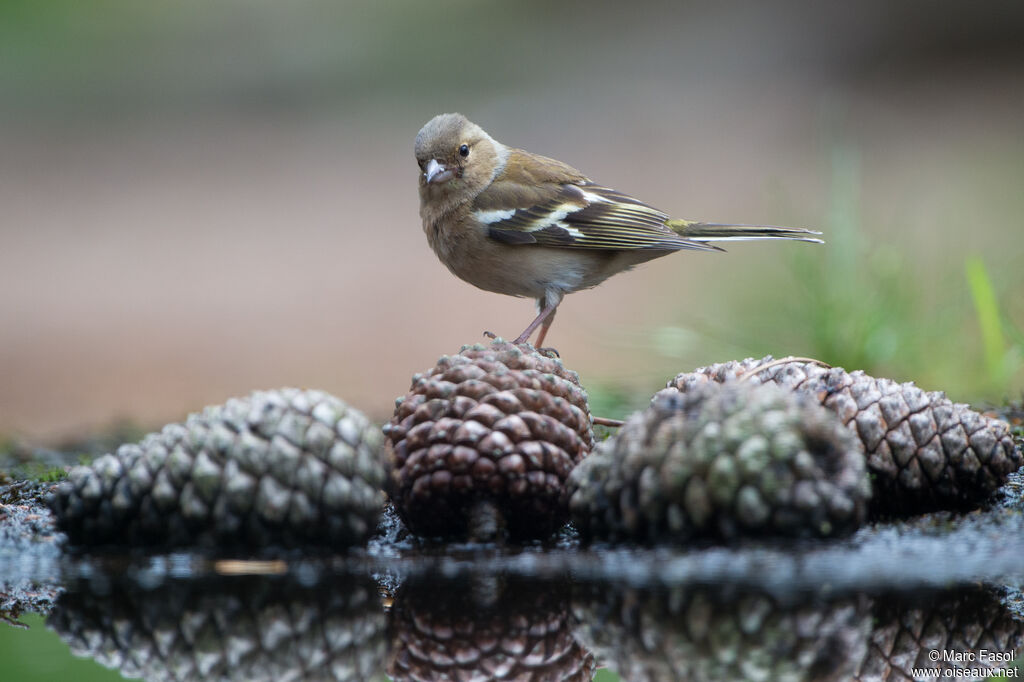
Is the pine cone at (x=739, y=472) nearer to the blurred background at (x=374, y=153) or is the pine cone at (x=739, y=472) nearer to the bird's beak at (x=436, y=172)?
the bird's beak at (x=436, y=172)

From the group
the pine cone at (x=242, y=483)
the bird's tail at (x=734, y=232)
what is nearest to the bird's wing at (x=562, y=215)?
the bird's tail at (x=734, y=232)

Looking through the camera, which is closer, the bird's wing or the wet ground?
the wet ground

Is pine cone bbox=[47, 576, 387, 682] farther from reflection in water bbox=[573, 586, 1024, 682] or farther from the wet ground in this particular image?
reflection in water bbox=[573, 586, 1024, 682]

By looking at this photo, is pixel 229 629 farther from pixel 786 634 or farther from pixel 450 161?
pixel 450 161

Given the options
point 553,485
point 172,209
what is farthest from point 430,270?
point 553,485

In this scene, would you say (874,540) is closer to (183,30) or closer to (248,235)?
(248,235)

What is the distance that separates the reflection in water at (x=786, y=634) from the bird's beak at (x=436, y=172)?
2.71m

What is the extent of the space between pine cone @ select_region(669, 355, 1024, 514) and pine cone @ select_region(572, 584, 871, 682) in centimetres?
57

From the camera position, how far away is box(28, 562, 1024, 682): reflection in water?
3.97 feet

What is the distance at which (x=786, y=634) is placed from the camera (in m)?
1.27

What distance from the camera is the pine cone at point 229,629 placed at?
48.7 inches

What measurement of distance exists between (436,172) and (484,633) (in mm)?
2863

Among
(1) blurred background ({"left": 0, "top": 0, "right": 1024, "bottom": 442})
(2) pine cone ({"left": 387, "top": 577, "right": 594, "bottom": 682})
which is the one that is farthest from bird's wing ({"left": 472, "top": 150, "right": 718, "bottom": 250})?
(2) pine cone ({"left": 387, "top": 577, "right": 594, "bottom": 682})

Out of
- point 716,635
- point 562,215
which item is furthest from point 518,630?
point 562,215
